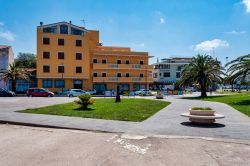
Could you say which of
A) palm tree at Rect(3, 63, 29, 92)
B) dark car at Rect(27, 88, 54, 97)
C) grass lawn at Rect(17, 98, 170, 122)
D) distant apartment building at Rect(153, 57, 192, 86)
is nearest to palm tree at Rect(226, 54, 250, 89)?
grass lawn at Rect(17, 98, 170, 122)

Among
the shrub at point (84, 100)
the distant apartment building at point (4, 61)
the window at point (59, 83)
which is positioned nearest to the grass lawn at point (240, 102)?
the shrub at point (84, 100)

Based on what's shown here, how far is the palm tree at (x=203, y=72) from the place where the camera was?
38562 mm

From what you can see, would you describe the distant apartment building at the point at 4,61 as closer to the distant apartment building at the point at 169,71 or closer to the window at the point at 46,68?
the window at the point at 46,68

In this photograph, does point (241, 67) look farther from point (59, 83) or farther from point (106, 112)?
point (59, 83)

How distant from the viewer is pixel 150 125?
11.5m

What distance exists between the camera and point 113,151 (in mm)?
6980

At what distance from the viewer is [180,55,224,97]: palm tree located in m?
38.6

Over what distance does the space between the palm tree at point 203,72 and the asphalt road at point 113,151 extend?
3180 centimetres

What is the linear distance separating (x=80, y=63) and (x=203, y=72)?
1059 inches

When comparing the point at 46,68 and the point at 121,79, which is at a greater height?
the point at 46,68

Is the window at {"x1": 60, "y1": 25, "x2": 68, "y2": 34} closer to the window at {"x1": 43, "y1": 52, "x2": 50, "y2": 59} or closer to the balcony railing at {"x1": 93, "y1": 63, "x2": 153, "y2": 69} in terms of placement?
the window at {"x1": 43, "y1": 52, "x2": 50, "y2": 59}

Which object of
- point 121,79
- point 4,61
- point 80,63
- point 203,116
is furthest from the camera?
point 121,79

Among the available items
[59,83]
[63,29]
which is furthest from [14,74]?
[63,29]

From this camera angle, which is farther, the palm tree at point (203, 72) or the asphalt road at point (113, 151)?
the palm tree at point (203, 72)
